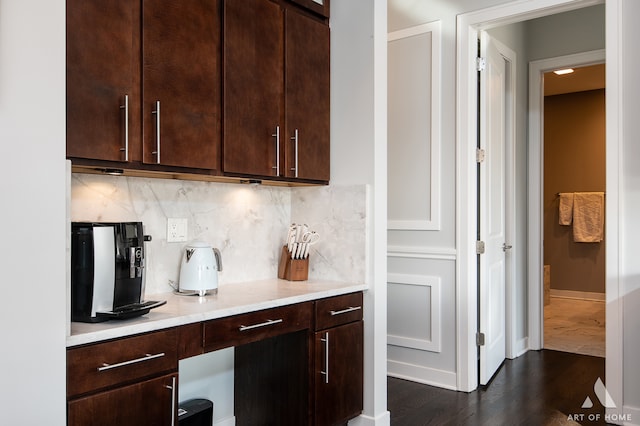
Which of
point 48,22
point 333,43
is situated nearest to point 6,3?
point 48,22

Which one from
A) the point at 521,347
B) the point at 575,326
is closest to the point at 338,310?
the point at 521,347

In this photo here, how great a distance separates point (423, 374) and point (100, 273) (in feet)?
8.38

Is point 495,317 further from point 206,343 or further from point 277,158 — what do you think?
point 206,343

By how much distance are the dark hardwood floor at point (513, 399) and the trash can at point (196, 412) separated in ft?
3.48

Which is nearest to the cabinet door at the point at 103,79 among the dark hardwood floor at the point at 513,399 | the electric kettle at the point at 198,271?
the electric kettle at the point at 198,271

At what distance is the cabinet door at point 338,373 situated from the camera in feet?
8.21

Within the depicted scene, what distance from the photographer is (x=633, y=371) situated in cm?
290

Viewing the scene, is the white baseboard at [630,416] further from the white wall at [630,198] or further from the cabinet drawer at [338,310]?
the cabinet drawer at [338,310]

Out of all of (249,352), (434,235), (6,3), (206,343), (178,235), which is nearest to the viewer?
(6,3)

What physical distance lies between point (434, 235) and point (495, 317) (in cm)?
79

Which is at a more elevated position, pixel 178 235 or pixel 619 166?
pixel 619 166

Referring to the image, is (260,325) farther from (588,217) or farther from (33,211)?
(588,217)

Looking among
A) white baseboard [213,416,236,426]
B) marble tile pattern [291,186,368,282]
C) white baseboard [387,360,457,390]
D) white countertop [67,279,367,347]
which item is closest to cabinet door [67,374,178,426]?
white countertop [67,279,367,347]

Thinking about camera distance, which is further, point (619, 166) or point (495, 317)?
point (495, 317)
